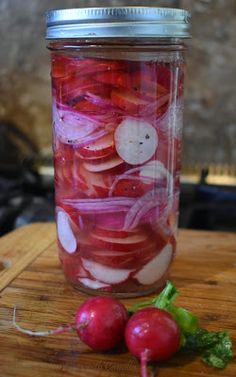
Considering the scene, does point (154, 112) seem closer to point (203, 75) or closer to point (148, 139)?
point (148, 139)

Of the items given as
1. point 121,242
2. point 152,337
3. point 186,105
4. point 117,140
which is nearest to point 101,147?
point 117,140

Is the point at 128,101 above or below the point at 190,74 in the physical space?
above

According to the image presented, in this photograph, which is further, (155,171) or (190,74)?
(190,74)

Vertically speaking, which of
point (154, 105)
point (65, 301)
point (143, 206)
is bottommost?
point (65, 301)

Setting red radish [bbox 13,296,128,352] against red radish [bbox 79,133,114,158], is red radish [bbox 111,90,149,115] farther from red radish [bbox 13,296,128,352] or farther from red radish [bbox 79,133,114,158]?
red radish [bbox 13,296,128,352]

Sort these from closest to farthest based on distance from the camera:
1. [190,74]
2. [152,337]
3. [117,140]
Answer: [152,337] → [117,140] → [190,74]

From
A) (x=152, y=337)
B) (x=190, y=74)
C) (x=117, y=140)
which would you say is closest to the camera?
(x=152, y=337)

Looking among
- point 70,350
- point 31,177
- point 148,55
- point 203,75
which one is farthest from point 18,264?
point 203,75

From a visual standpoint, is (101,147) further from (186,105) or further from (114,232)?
(186,105)
